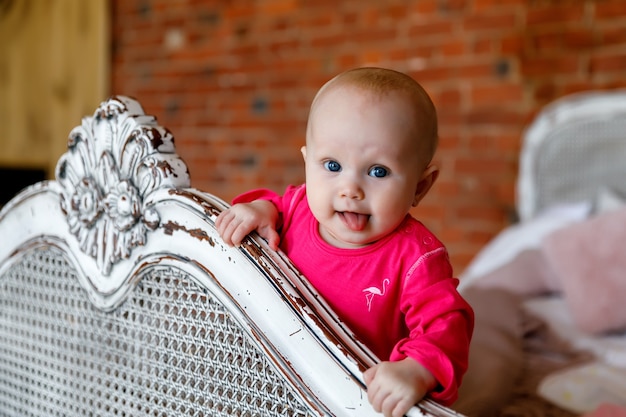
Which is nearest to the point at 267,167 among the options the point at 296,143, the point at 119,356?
the point at 296,143

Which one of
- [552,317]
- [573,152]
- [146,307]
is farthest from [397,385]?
[573,152]

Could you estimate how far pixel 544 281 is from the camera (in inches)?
77.8

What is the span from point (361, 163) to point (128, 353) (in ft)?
1.39

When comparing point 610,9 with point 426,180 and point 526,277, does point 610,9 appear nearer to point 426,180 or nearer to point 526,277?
point 526,277

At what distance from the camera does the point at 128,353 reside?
0.93m

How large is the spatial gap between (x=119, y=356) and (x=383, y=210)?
1.41 feet

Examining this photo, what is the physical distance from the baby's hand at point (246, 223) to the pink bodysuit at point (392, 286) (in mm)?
41

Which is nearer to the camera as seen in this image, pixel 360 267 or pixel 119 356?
pixel 360 267

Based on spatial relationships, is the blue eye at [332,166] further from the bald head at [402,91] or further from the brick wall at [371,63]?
the brick wall at [371,63]

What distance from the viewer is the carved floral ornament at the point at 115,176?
0.89 metres

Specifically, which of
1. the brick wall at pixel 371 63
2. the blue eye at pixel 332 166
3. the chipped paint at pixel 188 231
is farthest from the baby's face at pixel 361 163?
the brick wall at pixel 371 63

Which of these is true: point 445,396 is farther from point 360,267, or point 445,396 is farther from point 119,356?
point 119,356

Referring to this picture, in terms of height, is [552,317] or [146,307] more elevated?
[146,307]

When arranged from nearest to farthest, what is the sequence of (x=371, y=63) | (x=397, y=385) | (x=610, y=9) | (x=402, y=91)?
(x=397, y=385)
(x=402, y=91)
(x=610, y=9)
(x=371, y=63)
